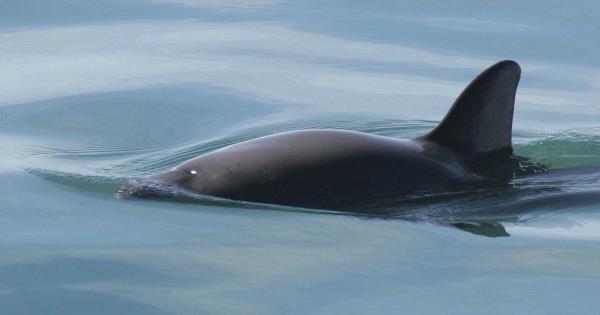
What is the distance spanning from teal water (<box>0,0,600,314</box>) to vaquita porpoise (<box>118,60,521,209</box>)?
0.42 feet

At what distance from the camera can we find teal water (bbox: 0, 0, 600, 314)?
5.59 metres

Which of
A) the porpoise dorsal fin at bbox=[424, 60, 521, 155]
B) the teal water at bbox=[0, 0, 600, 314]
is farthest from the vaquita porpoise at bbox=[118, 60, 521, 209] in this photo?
the teal water at bbox=[0, 0, 600, 314]

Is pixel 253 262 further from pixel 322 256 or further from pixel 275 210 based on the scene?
pixel 275 210

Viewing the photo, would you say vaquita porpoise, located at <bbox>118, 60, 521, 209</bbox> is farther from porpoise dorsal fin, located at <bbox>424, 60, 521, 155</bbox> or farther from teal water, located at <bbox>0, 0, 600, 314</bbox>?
teal water, located at <bbox>0, 0, 600, 314</bbox>

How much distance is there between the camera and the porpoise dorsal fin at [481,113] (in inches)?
300

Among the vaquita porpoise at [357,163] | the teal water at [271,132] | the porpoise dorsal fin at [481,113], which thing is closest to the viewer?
the teal water at [271,132]

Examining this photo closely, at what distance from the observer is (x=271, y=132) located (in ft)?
32.4

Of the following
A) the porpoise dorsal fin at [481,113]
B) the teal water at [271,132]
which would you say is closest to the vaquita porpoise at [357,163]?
the porpoise dorsal fin at [481,113]

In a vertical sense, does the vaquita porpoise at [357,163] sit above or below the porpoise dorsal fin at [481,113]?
below

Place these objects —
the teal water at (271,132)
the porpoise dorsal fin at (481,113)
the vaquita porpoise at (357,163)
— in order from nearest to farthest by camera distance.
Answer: the teal water at (271,132)
the vaquita porpoise at (357,163)
the porpoise dorsal fin at (481,113)

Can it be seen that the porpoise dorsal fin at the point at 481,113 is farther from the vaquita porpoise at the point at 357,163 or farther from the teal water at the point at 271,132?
the teal water at the point at 271,132

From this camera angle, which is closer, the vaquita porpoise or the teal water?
the teal water

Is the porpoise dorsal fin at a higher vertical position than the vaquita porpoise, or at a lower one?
higher

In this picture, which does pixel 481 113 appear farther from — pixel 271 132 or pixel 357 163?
pixel 271 132
